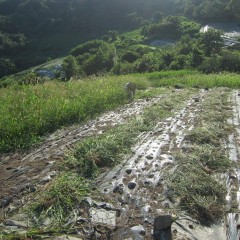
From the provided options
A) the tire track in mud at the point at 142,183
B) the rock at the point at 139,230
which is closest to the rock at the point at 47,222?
the tire track in mud at the point at 142,183

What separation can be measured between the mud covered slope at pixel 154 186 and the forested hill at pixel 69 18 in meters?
48.7

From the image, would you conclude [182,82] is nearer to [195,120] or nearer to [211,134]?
[195,120]

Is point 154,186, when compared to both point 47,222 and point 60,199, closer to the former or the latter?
point 60,199

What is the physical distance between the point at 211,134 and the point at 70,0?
69.4m

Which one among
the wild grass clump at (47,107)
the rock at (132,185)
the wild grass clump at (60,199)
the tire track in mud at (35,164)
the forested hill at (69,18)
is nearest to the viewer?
the wild grass clump at (60,199)

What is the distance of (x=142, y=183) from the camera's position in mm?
4023

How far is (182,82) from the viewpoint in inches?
575

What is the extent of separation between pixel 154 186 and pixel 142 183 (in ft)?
0.51

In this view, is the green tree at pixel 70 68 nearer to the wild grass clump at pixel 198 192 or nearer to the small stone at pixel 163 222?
the wild grass clump at pixel 198 192

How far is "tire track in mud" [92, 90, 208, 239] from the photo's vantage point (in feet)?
10.7

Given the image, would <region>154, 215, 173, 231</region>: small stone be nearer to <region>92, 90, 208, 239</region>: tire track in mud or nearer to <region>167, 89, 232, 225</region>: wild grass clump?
<region>92, 90, 208, 239</region>: tire track in mud

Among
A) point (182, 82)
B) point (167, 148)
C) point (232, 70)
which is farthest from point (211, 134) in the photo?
point (232, 70)

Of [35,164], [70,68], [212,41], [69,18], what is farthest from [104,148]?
[69,18]

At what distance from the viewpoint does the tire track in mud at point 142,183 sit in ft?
10.7
